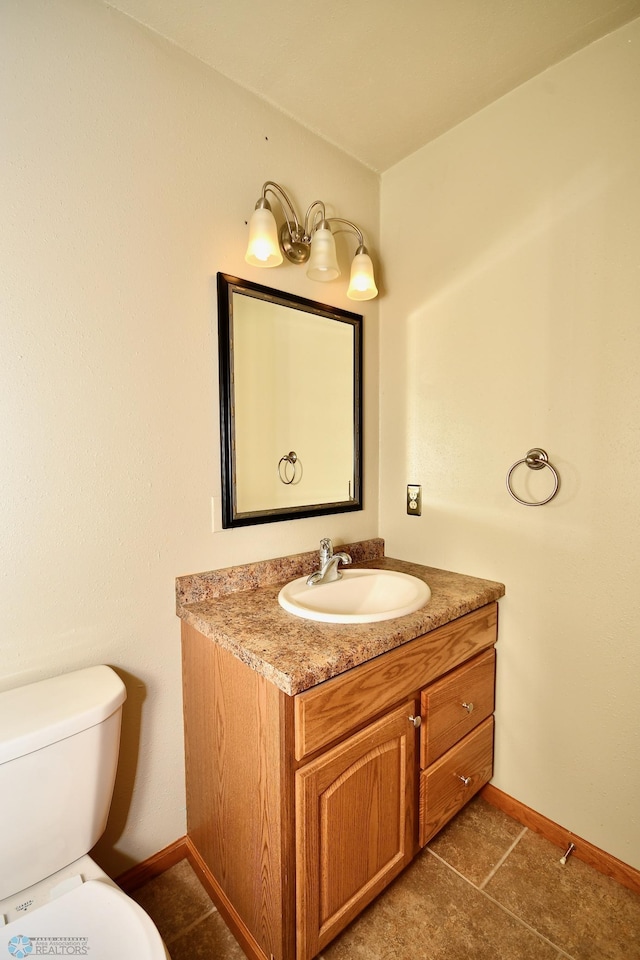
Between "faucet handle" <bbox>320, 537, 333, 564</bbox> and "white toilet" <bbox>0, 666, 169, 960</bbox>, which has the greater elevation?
"faucet handle" <bbox>320, 537, 333, 564</bbox>

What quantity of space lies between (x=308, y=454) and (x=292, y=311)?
1.64 ft

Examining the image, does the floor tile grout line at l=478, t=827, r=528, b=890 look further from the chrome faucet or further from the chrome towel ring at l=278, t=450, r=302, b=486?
the chrome towel ring at l=278, t=450, r=302, b=486

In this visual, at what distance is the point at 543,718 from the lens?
1.40 meters

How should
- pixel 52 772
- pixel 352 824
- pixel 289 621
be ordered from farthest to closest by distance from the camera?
pixel 289 621
pixel 352 824
pixel 52 772

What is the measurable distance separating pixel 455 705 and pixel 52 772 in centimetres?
105

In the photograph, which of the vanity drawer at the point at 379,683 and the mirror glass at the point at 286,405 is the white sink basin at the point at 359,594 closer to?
the vanity drawer at the point at 379,683

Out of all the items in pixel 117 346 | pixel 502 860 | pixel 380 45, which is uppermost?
pixel 380 45

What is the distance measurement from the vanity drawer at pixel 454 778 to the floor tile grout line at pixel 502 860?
162 mm

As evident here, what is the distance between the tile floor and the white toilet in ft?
1.40

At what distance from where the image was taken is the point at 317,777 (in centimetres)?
95

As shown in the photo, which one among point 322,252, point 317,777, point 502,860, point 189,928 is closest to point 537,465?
point 322,252

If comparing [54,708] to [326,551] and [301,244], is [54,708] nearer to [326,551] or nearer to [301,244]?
[326,551]

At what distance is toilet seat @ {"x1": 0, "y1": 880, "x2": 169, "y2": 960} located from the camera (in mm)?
741

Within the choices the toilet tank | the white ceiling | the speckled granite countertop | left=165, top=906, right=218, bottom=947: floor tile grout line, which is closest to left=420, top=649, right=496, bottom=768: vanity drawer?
the speckled granite countertop
